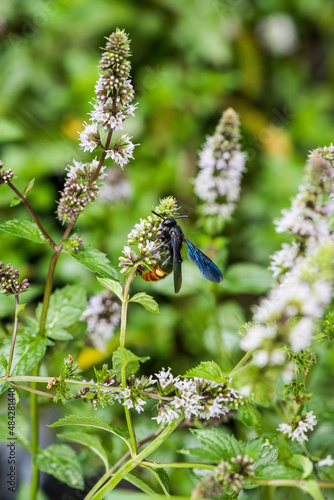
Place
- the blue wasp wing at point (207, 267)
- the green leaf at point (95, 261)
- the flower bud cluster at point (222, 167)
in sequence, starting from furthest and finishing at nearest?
the flower bud cluster at point (222, 167)
the blue wasp wing at point (207, 267)
the green leaf at point (95, 261)

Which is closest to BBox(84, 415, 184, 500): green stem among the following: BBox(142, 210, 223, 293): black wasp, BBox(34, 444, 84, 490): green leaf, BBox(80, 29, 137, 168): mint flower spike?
BBox(34, 444, 84, 490): green leaf

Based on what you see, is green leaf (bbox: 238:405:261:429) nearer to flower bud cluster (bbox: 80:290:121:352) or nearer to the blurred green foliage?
flower bud cluster (bbox: 80:290:121:352)

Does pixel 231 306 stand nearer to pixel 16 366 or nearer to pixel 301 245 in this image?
pixel 301 245

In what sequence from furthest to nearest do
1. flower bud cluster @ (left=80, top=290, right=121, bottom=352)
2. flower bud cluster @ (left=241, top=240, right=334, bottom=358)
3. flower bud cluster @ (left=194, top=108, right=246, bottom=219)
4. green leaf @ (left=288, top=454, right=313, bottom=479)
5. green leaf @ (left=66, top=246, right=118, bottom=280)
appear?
flower bud cluster @ (left=194, top=108, right=246, bottom=219), flower bud cluster @ (left=80, top=290, right=121, bottom=352), green leaf @ (left=66, top=246, right=118, bottom=280), green leaf @ (left=288, top=454, right=313, bottom=479), flower bud cluster @ (left=241, top=240, right=334, bottom=358)

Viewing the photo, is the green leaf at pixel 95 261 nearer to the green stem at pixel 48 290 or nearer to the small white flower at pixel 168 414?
the green stem at pixel 48 290

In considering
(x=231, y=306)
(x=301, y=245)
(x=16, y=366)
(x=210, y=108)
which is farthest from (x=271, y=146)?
(x=16, y=366)

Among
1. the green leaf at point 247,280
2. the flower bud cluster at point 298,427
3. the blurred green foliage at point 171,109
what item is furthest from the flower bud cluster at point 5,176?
the blurred green foliage at point 171,109

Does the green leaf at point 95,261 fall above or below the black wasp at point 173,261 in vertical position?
below
